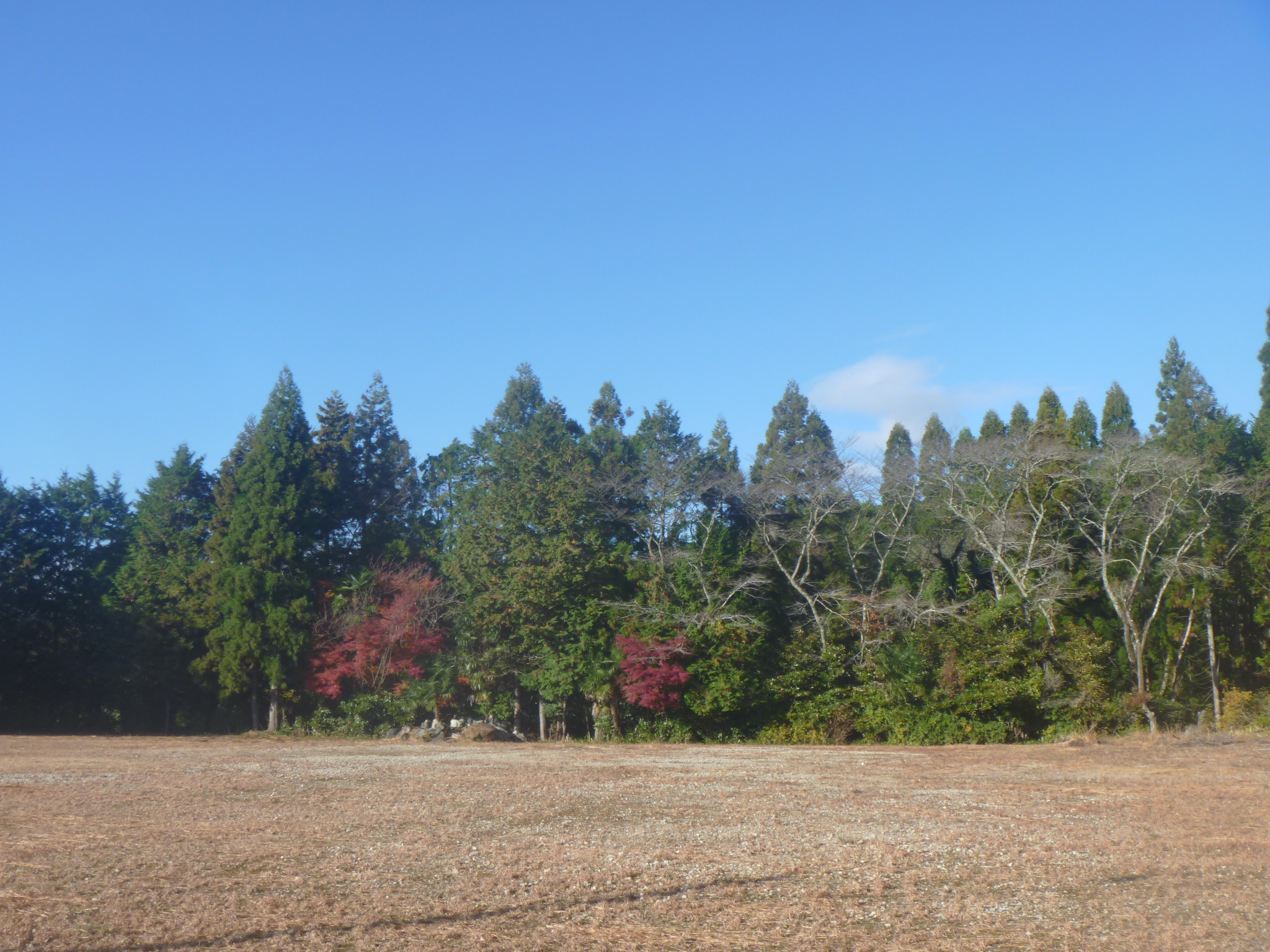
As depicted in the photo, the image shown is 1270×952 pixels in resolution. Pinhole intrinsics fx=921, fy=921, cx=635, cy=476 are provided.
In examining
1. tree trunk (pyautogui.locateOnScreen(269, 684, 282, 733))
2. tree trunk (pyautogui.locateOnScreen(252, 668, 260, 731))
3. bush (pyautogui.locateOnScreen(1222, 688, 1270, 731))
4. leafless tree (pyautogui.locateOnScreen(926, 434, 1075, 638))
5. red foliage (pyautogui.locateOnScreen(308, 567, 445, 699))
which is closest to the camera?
bush (pyautogui.locateOnScreen(1222, 688, 1270, 731))

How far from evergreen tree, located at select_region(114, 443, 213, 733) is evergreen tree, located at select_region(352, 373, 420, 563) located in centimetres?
633

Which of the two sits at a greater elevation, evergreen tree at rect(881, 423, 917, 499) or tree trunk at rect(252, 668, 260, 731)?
evergreen tree at rect(881, 423, 917, 499)

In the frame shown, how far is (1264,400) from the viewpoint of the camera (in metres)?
34.4

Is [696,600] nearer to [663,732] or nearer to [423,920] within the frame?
[663,732]

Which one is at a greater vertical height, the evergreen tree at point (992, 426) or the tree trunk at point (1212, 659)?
the evergreen tree at point (992, 426)

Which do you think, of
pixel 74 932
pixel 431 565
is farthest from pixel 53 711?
pixel 74 932

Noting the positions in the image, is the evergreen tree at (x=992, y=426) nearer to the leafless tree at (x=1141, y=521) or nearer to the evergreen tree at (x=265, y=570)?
the leafless tree at (x=1141, y=521)

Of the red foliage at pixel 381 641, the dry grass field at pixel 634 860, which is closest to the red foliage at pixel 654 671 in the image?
the red foliage at pixel 381 641

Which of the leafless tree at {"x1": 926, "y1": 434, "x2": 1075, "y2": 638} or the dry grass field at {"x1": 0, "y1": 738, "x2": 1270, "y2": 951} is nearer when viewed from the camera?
the dry grass field at {"x1": 0, "y1": 738, "x2": 1270, "y2": 951}

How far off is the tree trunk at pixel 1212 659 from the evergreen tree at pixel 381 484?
28.0m

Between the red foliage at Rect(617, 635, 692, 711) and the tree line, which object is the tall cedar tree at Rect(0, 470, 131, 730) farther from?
the red foliage at Rect(617, 635, 692, 711)

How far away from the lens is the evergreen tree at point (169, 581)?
110 ft

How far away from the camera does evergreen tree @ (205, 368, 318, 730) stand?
31328 millimetres

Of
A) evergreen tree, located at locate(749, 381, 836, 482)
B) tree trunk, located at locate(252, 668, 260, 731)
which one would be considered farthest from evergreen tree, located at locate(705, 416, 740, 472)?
tree trunk, located at locate(252, 668, 260, 731)
